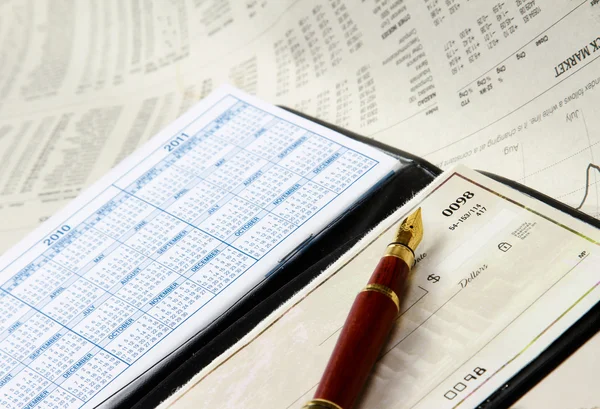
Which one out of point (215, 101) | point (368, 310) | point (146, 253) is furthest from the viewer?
point (215, 101)

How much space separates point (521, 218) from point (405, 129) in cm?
23

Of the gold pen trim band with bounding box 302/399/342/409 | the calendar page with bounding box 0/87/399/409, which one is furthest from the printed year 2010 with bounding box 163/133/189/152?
the gold pen trim band with bounding box 302/399/342/409

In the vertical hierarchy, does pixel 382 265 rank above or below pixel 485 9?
below

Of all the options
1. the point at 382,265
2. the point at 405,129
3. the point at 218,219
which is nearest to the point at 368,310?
the point at 382,265

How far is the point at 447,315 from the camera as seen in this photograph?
1.01ft

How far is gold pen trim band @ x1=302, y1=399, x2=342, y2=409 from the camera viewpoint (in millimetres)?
276

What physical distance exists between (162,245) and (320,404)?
0.18m

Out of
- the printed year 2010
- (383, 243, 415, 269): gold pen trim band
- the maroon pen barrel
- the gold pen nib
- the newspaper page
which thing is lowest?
the maroon pen barrel

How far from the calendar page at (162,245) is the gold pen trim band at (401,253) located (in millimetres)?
73

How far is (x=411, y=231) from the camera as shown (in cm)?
34

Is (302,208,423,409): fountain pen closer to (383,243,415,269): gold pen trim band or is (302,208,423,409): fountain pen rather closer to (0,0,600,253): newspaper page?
(383,243,415,269): gold pen trim band

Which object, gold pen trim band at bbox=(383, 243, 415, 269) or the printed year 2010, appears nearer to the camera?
gold pen trim band at bbox=(383, 243, 415, 269)

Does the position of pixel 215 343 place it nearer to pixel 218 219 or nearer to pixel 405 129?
pixel 218 219

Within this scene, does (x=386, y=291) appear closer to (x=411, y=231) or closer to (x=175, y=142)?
(x=411, y=231)
